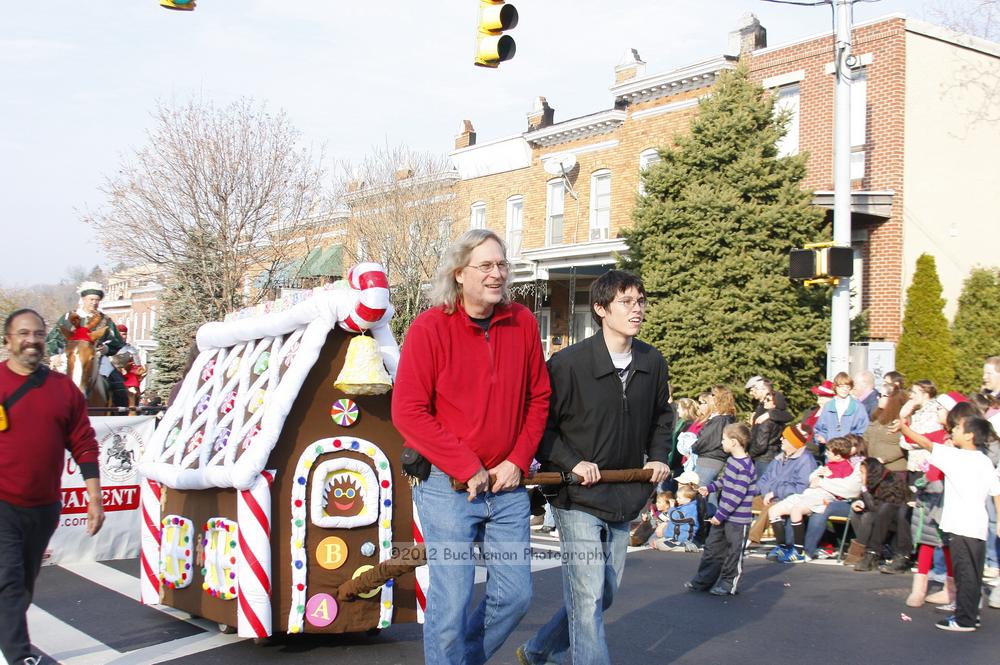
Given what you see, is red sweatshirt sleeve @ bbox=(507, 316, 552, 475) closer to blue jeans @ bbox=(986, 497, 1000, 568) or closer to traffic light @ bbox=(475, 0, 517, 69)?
blue jeans @ bbox=(986, 497, 1000, 568)

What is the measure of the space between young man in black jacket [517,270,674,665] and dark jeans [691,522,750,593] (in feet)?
12.1

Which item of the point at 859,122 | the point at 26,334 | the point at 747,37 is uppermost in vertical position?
the point at 747,37

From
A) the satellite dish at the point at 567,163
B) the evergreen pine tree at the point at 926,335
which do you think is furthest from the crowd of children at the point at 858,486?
the satellite dish at the point at 567,163

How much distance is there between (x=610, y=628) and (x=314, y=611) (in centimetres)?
229

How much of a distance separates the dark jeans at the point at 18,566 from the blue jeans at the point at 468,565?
2.27 meters

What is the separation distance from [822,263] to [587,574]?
10262 mm

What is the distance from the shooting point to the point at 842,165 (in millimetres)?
14477

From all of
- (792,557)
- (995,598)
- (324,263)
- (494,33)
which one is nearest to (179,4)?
(494,33)

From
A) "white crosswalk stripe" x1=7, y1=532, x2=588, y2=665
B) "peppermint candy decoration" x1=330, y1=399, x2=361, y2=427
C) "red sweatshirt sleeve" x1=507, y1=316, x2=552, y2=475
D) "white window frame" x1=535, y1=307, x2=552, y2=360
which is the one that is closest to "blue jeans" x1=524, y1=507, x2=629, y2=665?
"red sweatshirt sleeve" x1=507, y1=316, x2=552, y2=475

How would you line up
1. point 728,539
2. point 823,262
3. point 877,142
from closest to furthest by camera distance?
point 728,539 → point 823,262 → point 877,142

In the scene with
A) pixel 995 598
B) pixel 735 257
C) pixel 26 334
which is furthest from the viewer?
pixel 735 257

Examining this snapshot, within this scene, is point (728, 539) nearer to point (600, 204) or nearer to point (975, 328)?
point (975, 328)

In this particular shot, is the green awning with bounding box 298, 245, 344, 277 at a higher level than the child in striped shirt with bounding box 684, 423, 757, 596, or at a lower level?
higher

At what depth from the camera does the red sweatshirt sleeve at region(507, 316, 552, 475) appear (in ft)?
15.1
